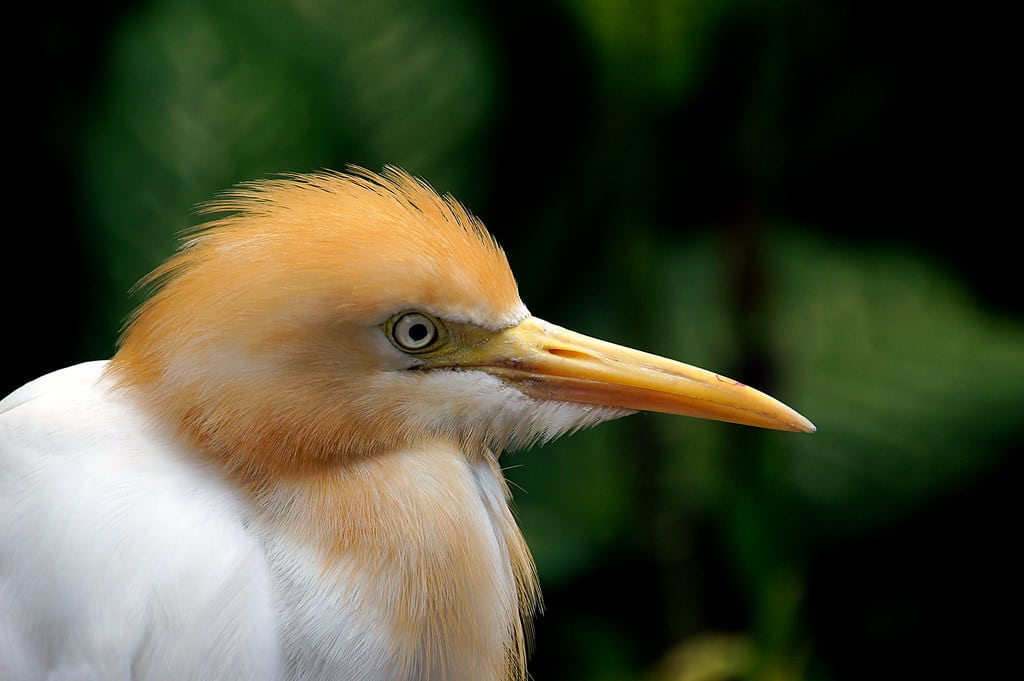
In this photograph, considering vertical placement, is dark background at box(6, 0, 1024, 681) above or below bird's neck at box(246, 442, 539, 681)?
above

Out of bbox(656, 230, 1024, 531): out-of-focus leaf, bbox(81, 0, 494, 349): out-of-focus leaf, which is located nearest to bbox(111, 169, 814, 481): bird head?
bbox(81, 0, 494, 349): out-of-focus leaf

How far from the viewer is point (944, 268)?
1.85 meters

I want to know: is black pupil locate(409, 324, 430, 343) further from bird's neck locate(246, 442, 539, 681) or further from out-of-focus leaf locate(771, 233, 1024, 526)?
out-of-focus leaf locate(771, 233, 1024, 526)

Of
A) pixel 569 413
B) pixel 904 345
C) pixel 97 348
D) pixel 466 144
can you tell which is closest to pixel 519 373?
pixel 569 413

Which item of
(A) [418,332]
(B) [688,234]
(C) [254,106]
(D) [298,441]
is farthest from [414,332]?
(B) [688,234]

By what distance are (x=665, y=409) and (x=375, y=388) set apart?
8.8 inches

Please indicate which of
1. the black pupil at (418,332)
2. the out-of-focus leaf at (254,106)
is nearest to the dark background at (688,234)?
the out-of-focus leaf at (254,106)

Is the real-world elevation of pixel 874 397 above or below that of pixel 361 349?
above

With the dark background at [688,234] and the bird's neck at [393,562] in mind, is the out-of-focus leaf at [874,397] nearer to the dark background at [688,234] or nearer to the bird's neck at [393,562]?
the dark background at [688,234]

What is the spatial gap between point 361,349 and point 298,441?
8cm

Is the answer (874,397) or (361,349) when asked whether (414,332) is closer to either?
(361,349)

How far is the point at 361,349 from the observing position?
0.76 metres

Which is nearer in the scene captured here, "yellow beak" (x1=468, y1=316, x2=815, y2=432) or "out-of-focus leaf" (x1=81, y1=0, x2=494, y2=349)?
"yellow beak" (x1=468, y1=316, x2=815, y2=432)

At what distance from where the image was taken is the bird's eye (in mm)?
763
